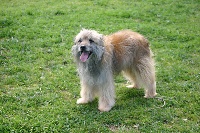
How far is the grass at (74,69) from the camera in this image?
19.2ft

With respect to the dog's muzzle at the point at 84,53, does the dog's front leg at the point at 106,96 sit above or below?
below

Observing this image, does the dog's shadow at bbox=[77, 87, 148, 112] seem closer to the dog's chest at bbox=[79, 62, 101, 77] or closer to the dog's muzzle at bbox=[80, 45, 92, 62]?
the dog's chest at bbox=[79, 62, 101, 77]

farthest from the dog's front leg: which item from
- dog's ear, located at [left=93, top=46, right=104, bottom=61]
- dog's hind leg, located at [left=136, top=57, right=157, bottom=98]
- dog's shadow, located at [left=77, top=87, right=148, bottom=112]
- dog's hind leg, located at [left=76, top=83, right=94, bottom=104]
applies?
dog's hind leg, located at [left=136, top=57, right=157, bottom=98]

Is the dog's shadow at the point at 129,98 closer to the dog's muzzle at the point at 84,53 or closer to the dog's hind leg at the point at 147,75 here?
the dog's hind leg at the point at 147,75

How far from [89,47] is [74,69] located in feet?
7.44

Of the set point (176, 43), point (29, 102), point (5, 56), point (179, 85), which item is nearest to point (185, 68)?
point (179, 85)

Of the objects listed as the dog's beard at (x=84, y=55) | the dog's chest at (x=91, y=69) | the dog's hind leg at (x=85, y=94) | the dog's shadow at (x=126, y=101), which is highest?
the dog's beard at (x=84, y=55)

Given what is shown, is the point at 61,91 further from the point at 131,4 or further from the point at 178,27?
the point at 131,4

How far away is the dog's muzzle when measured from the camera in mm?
5865

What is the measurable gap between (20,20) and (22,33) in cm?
136

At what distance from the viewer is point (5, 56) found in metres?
8.54

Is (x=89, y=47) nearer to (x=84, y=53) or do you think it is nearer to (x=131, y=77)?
(x=84, y=53)

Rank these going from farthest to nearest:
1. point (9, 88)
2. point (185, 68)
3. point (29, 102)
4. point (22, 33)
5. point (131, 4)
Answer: point (131, 4) < point (22, 33) < point (185, 68) < point (9, 88) < point (29, 102)

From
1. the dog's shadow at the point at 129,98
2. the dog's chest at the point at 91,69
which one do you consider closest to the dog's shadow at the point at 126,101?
the dog's shadow at the point at 129,98
